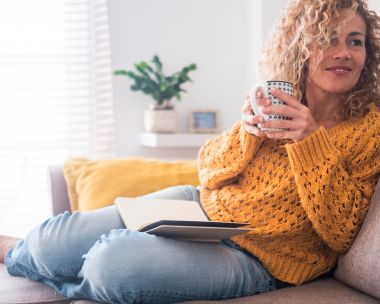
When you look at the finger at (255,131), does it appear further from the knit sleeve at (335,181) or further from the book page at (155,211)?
the book page at (155,211)

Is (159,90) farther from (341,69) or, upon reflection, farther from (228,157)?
(341,69)

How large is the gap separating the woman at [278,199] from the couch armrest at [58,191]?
32 centimetres

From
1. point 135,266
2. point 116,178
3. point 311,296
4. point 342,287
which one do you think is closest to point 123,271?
point 135,266

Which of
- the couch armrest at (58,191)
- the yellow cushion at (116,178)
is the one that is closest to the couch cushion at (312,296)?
the yellow cushion at (116,178)

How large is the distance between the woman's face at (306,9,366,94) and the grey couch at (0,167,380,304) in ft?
0.94

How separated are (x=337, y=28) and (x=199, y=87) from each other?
1.74 metres

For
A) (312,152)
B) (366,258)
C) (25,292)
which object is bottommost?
(25,292)

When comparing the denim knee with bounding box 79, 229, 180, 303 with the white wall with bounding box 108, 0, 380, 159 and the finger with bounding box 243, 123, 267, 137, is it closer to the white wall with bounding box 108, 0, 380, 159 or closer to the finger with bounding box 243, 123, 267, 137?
the finger with bounding box 243, 123, 267, 137

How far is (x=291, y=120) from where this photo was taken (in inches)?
49.9

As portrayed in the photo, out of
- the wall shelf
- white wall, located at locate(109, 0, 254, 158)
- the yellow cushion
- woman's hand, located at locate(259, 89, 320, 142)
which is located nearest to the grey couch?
A: woman's hand, located at locate(259, 89, 320, 142)

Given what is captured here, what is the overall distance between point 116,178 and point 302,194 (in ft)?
2.44

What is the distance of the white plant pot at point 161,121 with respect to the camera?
2874mm

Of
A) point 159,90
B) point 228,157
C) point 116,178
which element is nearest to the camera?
point 228,157

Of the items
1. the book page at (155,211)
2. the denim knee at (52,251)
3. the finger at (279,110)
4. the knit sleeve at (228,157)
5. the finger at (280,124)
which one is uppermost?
the finger at (279,110)
